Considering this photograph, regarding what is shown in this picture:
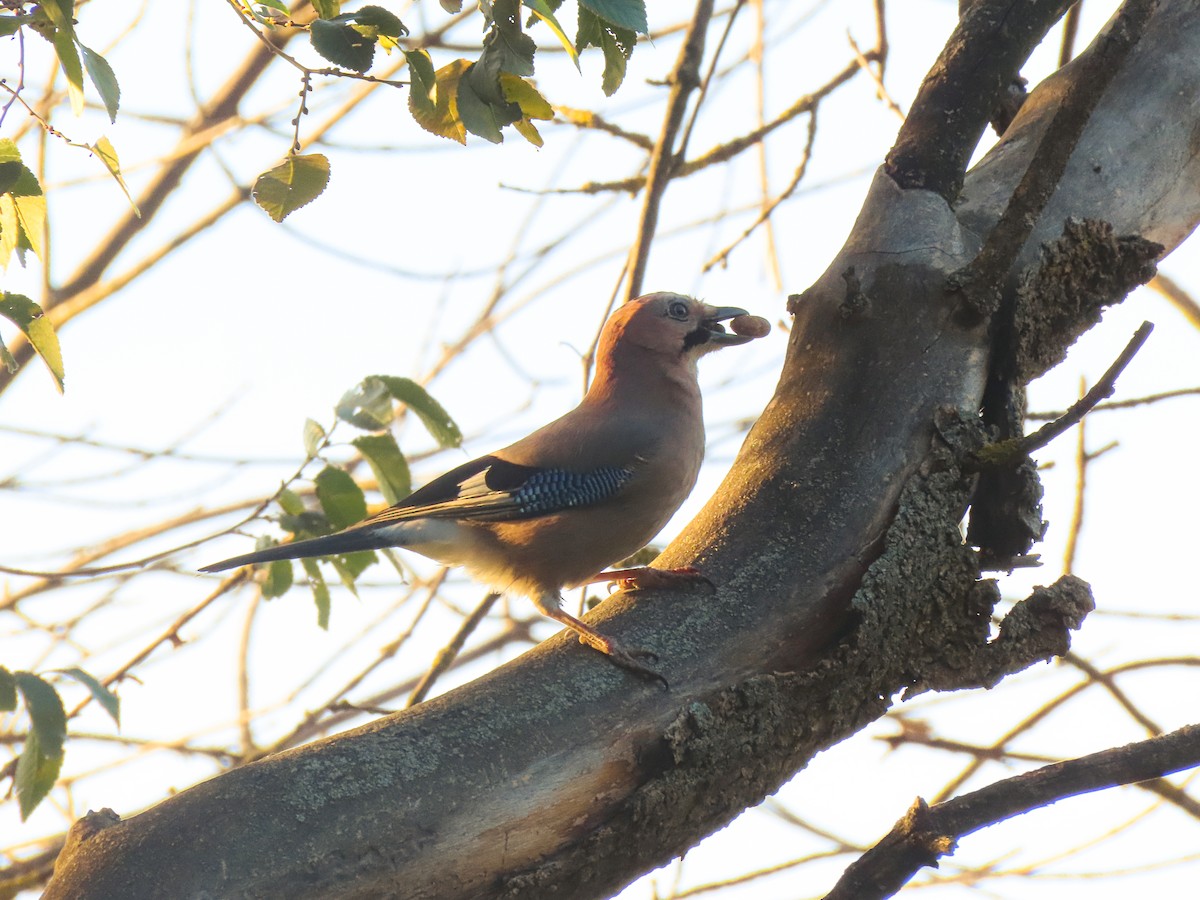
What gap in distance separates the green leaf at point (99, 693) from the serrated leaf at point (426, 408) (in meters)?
1.32

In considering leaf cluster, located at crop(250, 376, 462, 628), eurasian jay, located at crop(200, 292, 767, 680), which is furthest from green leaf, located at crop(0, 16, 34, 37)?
eurasian jay, located at crop(200, 292, 767, 680)

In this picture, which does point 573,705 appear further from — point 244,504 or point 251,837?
point 244,504

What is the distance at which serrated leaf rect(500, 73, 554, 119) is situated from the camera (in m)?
2.55

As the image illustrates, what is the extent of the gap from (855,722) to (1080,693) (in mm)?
1595

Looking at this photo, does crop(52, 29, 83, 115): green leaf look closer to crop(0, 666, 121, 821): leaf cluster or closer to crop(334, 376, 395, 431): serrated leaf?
crop(0, 666, 121, 821): leaf cluster

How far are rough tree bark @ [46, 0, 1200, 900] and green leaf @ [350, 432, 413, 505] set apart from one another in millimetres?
1313

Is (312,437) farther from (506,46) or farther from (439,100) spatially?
(506,46)

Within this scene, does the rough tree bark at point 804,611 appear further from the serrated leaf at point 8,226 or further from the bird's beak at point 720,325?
the bird's beak at point 720,325

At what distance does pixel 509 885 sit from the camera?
8.44 feet

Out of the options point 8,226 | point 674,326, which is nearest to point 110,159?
point 8,226

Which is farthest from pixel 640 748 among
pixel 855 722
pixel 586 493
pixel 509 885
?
pixel 586 493

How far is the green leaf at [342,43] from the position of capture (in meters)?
2.40

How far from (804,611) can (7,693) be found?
6.39 feet

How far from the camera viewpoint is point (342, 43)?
244cm
